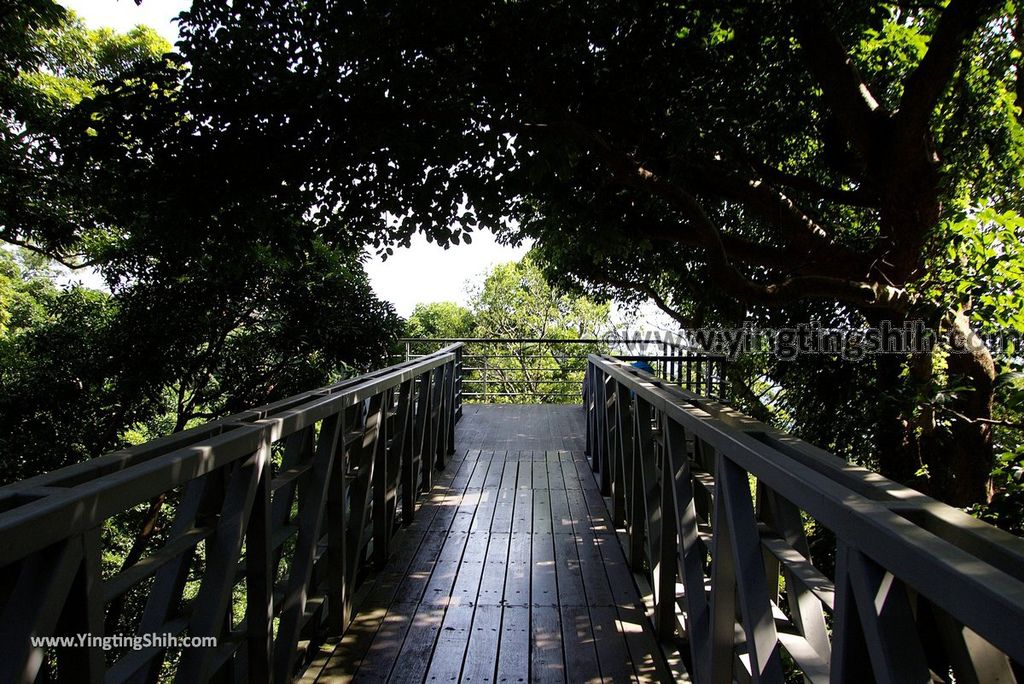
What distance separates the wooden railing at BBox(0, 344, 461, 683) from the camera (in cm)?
103

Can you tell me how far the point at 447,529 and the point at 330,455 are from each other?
185 centimetres

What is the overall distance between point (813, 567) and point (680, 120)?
15.1 ft

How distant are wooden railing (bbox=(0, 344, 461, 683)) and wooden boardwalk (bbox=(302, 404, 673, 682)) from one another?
0.73 feet

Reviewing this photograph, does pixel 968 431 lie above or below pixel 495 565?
above

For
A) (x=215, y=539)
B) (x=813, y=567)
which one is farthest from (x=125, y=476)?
(x=813, y=567)

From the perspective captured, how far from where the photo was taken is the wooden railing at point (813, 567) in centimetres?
82

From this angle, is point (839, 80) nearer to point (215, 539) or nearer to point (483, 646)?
point (483, 646)

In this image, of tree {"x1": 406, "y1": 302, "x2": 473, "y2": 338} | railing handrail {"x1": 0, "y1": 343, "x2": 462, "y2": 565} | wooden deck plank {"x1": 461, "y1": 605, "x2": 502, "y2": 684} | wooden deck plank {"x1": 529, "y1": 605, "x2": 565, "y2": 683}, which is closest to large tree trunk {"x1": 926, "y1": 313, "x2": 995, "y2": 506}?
wooden deck plank {"x1": 529, "y1": 605, "x2": 565, "y2": 683}

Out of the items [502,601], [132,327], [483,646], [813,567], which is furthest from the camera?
[132,327]

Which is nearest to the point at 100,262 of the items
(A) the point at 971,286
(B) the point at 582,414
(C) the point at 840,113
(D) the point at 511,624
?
(B) the point at 582,414

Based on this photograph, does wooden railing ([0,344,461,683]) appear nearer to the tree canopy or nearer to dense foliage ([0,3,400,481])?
the tree canopy

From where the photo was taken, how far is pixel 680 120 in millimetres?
5379

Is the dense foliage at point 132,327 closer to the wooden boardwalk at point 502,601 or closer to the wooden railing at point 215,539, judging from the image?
the wooden boardwalk at point 502,601

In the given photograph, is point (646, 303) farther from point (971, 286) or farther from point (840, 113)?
point (971, 286)
